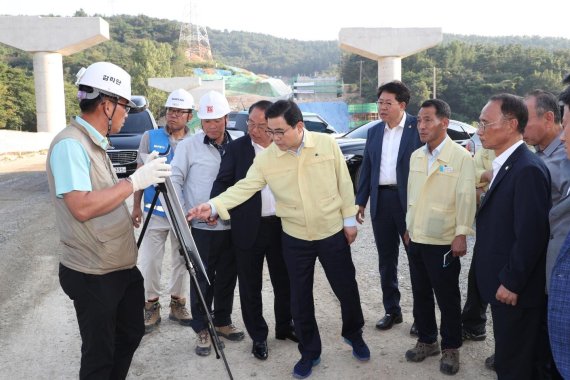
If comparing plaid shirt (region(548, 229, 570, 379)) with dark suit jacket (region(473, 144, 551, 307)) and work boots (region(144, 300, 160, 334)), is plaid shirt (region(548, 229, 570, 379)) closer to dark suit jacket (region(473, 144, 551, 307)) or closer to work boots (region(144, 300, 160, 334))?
dark suit jacket (region(473, 144, 551, 307))

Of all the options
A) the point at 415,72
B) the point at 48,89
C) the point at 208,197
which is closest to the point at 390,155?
the point at 208,197

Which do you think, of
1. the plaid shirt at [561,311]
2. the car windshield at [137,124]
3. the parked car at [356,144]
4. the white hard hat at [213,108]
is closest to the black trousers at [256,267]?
the white hard hat at [213,108]

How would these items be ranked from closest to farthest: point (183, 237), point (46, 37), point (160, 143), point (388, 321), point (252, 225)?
point (183, 237) < point (252, 225) < point (388, 321) < point (160, 143) < point (46, 37)

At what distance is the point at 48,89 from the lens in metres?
29.7

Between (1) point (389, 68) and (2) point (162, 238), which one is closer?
(2) point (162, 238)

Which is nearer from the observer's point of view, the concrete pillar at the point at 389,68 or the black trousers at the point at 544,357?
the black trousers at the point at 544,357

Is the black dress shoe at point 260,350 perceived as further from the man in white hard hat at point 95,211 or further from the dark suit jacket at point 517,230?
the dark suit jacket at point 517,230

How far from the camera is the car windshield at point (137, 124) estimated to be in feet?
38.1

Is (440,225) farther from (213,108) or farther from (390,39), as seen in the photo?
(390,39)

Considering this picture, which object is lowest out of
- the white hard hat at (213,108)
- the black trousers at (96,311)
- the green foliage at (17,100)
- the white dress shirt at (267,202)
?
the black trousers at (96,311)

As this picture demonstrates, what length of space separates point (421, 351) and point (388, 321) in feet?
2.08

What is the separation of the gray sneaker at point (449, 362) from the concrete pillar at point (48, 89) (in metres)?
29.8

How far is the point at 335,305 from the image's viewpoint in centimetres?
516

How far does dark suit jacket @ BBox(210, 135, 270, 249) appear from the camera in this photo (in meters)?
4.12
